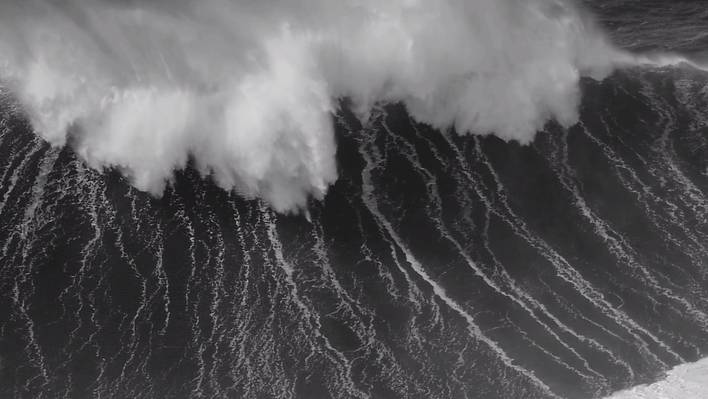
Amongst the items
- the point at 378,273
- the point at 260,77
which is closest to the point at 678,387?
the point at 378,273

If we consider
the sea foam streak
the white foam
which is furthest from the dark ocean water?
the sea foam streak

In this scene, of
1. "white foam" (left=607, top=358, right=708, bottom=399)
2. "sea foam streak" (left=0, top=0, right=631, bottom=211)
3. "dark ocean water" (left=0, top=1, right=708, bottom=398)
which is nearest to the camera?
"white foam" (left=607, top=358, right=708, bottom=399)

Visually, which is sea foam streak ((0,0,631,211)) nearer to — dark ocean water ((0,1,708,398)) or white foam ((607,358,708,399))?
dark ocean water ((0,1,708,398))

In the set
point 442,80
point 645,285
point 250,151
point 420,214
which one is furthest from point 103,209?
point 645,285

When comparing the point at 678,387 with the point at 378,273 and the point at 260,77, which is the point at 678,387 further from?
the point at 260,77

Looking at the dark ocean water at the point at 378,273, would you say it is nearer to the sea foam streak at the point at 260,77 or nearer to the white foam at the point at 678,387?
the white foam at the point at 678,387
